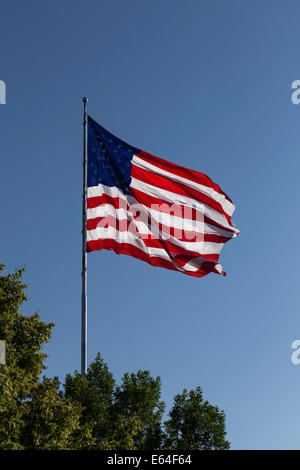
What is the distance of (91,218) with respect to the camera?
98.7ft

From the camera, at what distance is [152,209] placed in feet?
104

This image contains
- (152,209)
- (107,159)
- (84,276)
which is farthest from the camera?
(107,159)

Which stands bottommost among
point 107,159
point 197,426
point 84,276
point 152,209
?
point 197,426

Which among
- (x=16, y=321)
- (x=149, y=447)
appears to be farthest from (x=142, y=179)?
(x=149, y=447)

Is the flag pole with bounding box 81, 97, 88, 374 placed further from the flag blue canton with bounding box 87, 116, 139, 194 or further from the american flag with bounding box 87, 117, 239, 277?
the flag blue canton with bounding box 87, 116, 139, 194

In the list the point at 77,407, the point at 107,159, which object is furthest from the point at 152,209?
the point at 77,407

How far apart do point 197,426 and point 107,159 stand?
14732mm

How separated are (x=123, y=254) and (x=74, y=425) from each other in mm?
7195

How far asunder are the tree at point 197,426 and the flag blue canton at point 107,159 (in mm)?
12619

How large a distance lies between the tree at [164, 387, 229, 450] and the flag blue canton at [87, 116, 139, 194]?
12.6 m

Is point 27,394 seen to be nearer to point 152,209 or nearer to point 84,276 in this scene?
point 84,276
